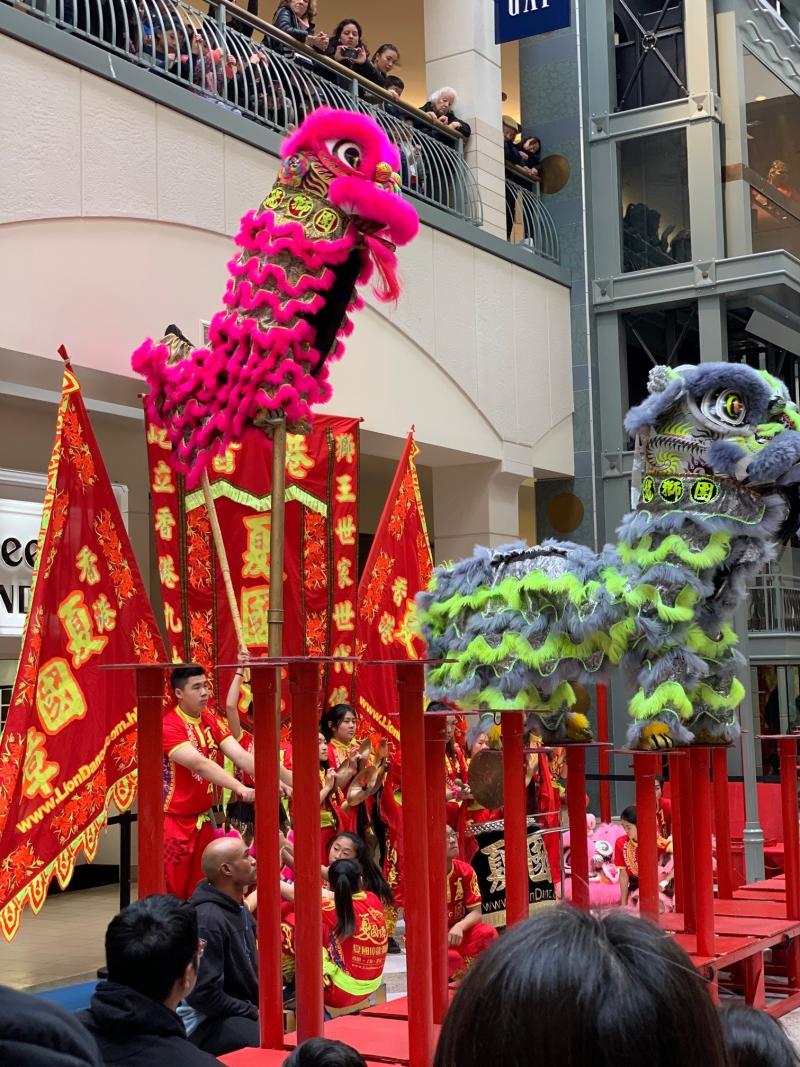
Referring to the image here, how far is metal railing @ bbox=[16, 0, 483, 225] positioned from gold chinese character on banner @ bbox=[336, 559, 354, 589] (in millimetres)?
2477

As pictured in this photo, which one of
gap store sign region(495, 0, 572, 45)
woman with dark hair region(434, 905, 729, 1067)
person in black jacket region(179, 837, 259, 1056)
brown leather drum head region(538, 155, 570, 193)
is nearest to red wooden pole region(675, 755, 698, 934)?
person in black jacket region(179, 837, 259, 1056)

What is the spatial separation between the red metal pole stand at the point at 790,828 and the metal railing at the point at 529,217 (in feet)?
17.2

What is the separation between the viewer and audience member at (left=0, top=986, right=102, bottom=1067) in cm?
83

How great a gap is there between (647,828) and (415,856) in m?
1.30

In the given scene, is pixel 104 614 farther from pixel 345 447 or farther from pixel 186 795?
pixel 345 447

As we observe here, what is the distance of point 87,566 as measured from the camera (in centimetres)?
502

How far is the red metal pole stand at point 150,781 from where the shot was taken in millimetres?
3342

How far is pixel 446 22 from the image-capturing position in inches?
380

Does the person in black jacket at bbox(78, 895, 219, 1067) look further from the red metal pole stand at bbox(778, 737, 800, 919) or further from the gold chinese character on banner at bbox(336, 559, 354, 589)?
the gold chinese character on banner at bbox(336, 559, 354, 589)

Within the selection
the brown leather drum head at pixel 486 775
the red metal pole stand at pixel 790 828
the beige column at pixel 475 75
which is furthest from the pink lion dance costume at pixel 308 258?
the beige column at pixel 475 75

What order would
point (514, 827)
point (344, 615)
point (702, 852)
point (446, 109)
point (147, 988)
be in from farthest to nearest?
1. point (446, 109)
2. point (344, 615)
3. point (702, 852)
4. point (514, 827)
5. point (147, 988)

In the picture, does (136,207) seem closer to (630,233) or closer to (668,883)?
(668,883)

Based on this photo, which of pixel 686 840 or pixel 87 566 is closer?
pixel 87 566

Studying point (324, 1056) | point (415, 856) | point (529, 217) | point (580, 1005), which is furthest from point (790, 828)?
point (529, 217)
